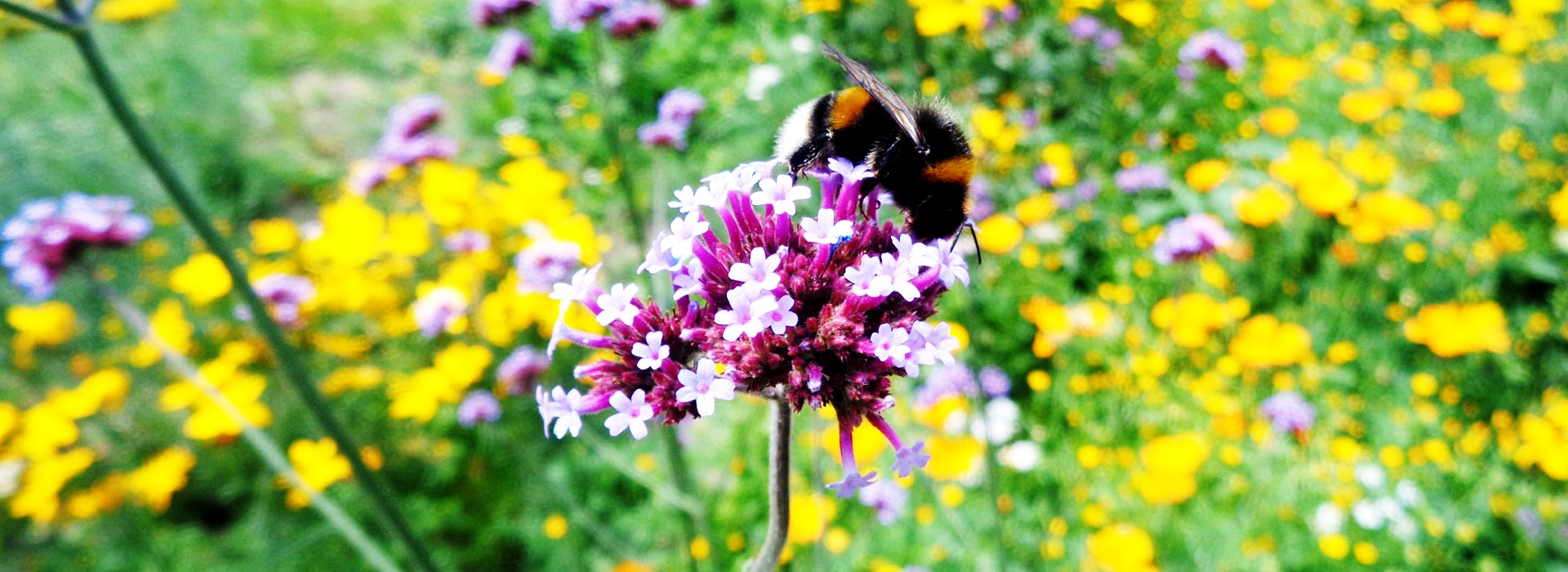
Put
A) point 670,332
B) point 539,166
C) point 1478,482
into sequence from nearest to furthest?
point 670,332, point 1478,482, point 539,166

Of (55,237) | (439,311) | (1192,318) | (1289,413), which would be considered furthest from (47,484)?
(1289,413)

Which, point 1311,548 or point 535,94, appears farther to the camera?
point 535,94

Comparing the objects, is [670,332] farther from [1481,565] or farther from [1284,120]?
[1284,120]

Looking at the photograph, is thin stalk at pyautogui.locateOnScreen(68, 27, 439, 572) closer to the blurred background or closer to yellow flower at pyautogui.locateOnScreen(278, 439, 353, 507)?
the blurred background

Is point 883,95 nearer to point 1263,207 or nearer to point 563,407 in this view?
point 563,407

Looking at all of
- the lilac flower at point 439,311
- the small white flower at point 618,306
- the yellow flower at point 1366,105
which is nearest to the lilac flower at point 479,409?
the lilac flower at point 439,311

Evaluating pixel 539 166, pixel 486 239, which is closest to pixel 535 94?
pixel 539 166

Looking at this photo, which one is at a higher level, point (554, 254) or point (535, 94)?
point (554, 254)
